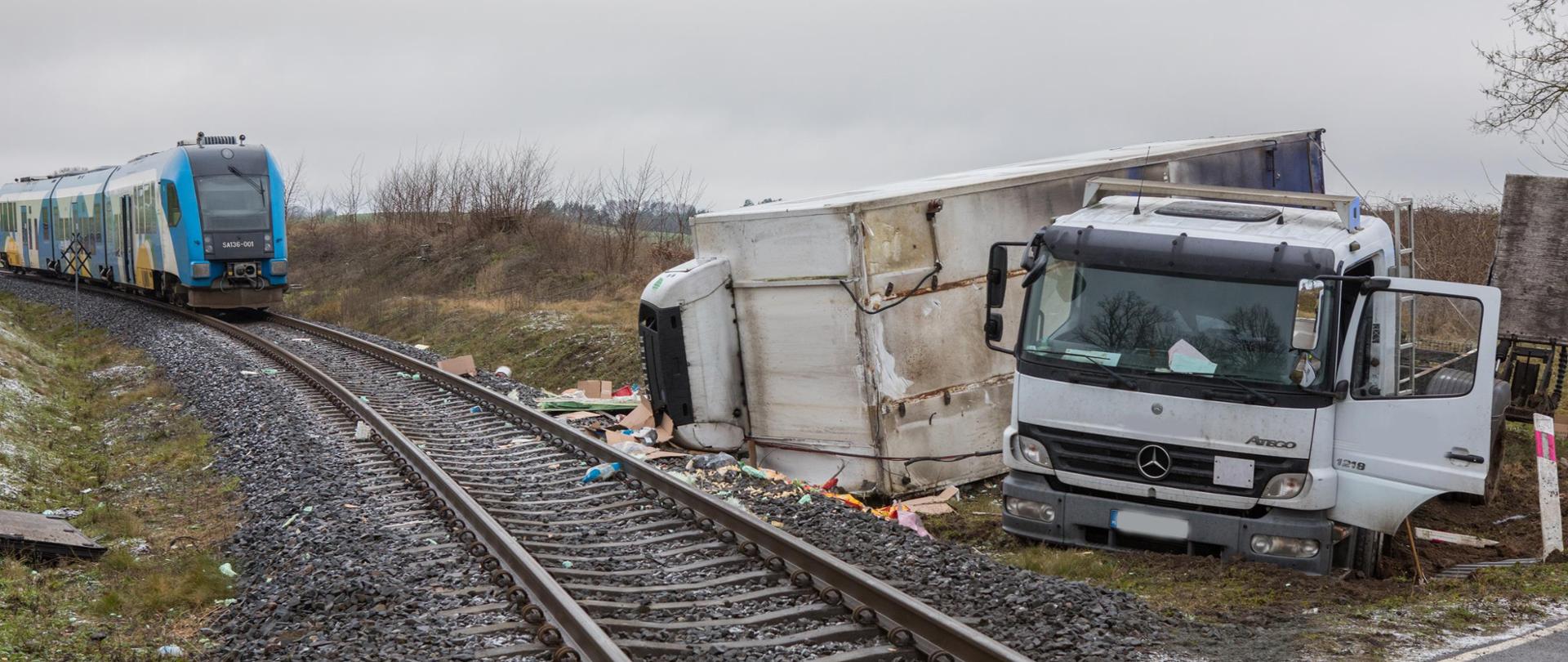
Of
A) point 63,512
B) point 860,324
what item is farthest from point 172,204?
point 860,324

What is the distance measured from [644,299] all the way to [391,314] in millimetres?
19190

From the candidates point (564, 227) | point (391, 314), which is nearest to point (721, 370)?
point (391, 314)

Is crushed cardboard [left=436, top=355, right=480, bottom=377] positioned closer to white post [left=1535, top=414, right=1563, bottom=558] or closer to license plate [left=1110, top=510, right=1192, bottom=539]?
license plate [left=1110, top=510, right=1192, bottom=539]

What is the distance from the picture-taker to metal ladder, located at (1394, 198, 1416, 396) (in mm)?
8445

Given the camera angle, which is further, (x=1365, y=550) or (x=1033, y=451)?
(x=1033, y=451)

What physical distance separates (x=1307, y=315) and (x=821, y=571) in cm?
328

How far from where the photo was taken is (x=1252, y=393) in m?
7.43

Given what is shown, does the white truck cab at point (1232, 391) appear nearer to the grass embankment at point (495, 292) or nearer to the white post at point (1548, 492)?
the white post at point (1548, 492)

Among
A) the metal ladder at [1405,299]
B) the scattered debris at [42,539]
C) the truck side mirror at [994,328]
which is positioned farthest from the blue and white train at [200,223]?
the metal ladder at [1405,299]

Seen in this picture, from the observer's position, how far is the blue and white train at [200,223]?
24.0m

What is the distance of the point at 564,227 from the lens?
35.4 meters

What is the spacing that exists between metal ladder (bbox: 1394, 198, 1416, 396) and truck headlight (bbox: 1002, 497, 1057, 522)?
7.57 feet

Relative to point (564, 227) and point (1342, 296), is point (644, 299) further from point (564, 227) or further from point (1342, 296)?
point (564, 227)

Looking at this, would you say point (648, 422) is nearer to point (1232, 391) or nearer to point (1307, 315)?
point (1232, 391)
